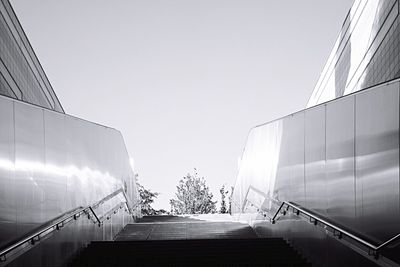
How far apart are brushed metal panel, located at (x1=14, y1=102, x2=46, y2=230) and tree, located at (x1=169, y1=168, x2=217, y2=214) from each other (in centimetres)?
3717

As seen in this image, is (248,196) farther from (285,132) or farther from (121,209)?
(285,132)

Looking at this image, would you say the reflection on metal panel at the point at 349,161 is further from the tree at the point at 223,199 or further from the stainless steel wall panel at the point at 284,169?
the tree at the point at 223,199

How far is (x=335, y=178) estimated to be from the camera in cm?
862

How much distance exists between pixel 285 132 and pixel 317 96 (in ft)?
85.1

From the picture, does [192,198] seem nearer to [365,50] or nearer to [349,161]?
[365,50]

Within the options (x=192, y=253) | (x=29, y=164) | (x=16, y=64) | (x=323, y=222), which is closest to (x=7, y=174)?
(x=29, y=164)

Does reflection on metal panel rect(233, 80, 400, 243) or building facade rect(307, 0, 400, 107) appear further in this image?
building facade rect(307, 0, 400, 107)

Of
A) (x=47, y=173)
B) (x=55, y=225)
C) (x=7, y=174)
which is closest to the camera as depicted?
(x=7, y=174)

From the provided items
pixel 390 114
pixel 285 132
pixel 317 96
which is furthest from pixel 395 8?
pixel 317 96

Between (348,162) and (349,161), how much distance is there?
0.04 metres

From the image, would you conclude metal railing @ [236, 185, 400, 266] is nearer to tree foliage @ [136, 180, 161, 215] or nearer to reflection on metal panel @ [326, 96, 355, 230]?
reflection on metal panel @ [326, 96, 355, 230]

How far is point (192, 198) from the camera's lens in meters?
46.1

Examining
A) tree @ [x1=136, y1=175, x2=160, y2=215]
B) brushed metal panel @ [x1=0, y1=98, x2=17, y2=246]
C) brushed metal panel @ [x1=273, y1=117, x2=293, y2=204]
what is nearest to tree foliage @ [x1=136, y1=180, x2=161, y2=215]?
tree @ [x1=136, y1=175, x2=160, y2=215]

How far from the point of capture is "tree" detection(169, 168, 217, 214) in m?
45.8
